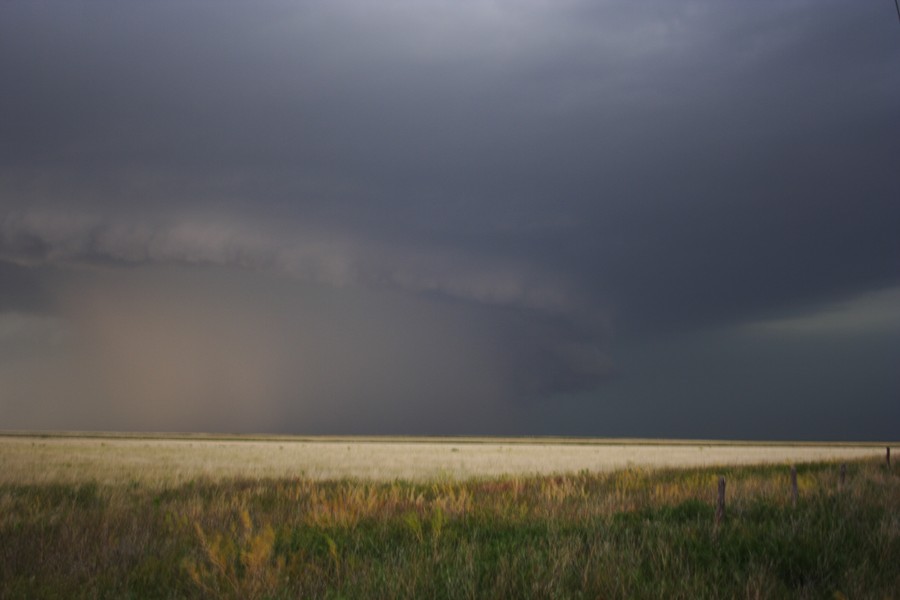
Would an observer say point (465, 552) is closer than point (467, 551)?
No

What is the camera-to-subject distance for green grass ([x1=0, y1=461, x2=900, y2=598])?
20.9 feet

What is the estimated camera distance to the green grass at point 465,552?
6355 mm

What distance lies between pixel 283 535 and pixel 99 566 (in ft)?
7.77

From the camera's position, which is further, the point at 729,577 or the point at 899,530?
the point at 899,530

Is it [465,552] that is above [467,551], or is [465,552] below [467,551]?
below

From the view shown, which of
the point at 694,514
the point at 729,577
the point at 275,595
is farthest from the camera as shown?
the point at 694,514

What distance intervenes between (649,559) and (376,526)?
14.2ft

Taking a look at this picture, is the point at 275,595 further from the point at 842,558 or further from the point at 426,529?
the point at 842,558

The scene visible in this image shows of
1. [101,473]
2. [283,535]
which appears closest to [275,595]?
[283,535]

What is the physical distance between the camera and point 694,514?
10727mm

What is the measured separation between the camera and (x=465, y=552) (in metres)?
7.68

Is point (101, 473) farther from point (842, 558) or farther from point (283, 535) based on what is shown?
point (842, 558)

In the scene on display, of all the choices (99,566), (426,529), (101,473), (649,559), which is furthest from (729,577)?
(101,473)

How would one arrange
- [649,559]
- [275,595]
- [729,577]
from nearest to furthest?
[275,595]
[729,577]
[649,559]
